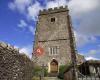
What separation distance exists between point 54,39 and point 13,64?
912 inches

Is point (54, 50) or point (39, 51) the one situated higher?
point (54, 50)

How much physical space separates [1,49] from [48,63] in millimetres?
24113

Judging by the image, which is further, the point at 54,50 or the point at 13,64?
the point at 54,50

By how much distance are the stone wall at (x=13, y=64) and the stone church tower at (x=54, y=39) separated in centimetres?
1807

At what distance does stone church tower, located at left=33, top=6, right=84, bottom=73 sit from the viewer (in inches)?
1346

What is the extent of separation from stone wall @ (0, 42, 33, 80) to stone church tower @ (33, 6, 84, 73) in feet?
59.3

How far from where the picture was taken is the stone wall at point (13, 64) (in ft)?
35.3

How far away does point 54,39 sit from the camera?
115 ft

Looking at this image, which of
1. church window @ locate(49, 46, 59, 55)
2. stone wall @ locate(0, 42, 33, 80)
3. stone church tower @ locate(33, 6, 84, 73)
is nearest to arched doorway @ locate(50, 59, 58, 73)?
stone church tower @ locate(33, 6, 84, 73)

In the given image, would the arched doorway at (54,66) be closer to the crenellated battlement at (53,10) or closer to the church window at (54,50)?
the church window at (54,50)

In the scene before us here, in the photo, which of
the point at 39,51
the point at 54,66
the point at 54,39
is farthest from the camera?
the point at 54,39

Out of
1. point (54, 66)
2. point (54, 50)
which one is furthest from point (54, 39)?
point (54, 66)

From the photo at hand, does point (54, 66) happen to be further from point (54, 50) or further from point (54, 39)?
point (54, 39)

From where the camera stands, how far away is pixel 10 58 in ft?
38.9
